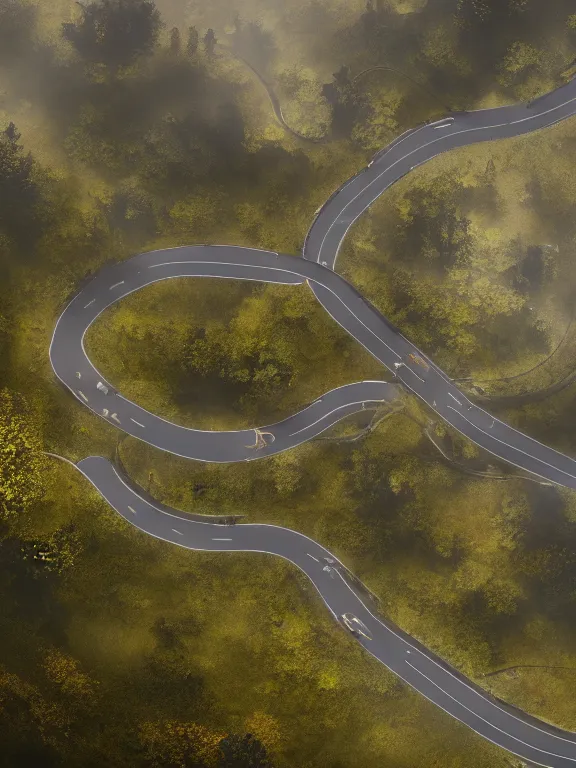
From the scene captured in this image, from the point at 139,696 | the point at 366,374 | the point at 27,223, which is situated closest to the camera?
the point at 139,696

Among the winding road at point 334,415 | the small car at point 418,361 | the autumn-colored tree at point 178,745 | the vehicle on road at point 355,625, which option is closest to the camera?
the autumn-colored tree at point 178,745

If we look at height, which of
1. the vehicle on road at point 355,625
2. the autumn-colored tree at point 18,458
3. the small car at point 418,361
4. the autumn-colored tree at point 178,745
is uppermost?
the small car at point 418,361

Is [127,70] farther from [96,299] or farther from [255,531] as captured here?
[255,531]

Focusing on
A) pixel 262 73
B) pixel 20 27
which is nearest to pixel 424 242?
pixel 262 73

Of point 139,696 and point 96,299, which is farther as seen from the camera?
point 96,299

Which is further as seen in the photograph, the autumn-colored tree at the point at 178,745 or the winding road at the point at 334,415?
the winding road at the point at 334,415

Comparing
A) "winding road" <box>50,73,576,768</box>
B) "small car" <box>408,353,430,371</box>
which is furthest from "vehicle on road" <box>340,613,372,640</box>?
"small car" <box>408,353,430,371</box>

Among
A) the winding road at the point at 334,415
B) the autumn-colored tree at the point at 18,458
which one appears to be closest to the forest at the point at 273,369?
the autumn-colored tree at the point at 18,458

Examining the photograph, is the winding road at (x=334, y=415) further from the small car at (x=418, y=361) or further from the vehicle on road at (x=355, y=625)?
the vehicle on road at (x=355, y=625)
